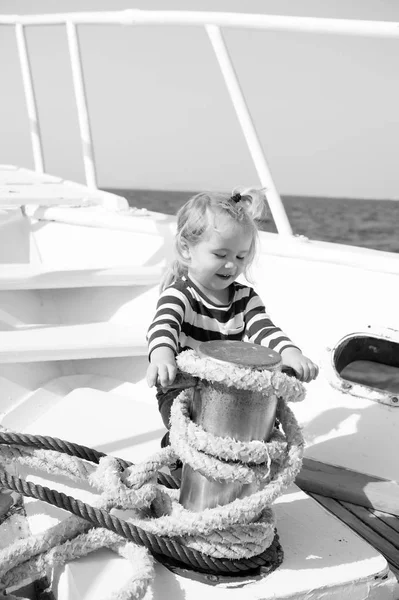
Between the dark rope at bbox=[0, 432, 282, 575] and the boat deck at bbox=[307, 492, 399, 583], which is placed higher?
the dark rope at bbox=[0, 432, 282, 575]

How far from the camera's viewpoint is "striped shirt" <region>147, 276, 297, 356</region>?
5.33 feet

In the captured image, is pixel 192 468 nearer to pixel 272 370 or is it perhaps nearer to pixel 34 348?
pixel 272 370

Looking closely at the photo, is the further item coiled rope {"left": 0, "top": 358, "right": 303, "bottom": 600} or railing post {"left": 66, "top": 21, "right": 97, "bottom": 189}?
railing post {"left": 66, "top": 21, "right": 97, "bottom": 189}

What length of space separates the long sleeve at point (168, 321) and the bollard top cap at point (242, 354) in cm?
22

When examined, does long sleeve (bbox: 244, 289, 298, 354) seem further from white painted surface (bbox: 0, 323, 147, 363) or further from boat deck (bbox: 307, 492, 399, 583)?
white painted surface (bbox: 0, 323, 147, 363)

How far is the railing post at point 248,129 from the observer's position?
2363 mm

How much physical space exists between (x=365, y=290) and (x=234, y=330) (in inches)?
27.1

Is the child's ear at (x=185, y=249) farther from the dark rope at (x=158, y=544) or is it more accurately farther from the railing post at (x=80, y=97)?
the railing post at (x=80, y=97)

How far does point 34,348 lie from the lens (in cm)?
220

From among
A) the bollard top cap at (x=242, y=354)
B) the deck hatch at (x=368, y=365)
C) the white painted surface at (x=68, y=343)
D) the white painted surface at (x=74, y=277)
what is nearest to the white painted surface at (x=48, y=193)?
the white painted surface at (x=74, y=277)

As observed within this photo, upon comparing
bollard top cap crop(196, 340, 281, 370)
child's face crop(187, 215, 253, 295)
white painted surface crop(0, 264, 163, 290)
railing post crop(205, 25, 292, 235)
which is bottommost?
bollard top cap crop(196, 340, 281, 370)

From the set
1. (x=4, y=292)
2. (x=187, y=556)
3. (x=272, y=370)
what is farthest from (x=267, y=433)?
(x=4, y=292)

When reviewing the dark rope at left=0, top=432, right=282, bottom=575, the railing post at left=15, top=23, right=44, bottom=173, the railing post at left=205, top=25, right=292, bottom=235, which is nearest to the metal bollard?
the dark rope at left=0, top=432, right=282, bottom=575

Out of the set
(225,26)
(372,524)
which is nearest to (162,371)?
(372,524)
